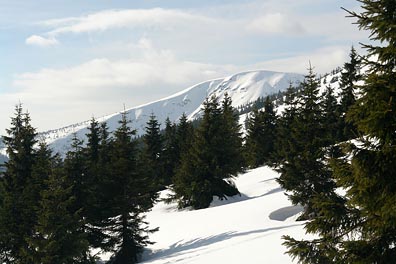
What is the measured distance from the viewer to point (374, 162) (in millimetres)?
7125

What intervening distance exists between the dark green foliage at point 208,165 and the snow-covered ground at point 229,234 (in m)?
3.08

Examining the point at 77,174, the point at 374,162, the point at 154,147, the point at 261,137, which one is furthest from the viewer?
the point at 261,137

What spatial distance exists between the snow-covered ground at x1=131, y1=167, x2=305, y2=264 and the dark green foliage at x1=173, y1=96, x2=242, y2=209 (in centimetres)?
308

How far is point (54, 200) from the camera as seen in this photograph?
19.1 metres

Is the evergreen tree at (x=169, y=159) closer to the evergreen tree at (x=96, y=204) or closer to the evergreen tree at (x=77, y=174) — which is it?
the evergreen tree at (x=96, y=204)

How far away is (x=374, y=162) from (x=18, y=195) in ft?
68.7

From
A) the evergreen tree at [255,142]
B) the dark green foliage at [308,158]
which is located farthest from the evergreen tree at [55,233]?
the evergreen tree at [255,142]

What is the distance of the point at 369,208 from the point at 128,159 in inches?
765

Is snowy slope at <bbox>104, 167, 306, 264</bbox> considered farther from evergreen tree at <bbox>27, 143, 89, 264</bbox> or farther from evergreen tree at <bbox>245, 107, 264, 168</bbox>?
evergreen tree at <bbox>245, 107, 264, 168</bbox>

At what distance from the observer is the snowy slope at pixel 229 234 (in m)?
15.7

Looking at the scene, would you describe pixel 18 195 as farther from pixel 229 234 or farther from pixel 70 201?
pixel 229 234

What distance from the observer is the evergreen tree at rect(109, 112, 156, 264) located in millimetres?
23766

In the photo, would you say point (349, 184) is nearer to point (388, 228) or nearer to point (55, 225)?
point (388, 228)

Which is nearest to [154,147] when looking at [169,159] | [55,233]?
[169,159]
